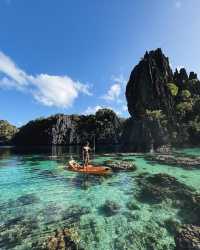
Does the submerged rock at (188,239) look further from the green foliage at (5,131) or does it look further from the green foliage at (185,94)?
the green foliage at (5,131)

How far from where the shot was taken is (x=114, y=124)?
113625mm

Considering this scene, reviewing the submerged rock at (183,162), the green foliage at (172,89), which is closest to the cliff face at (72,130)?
the green foliage at (172,89)

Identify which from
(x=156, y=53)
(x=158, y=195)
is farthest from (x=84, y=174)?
(x=156, y=53)

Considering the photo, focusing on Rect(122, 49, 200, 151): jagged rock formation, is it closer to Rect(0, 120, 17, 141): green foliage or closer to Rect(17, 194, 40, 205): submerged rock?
Rect(17, 194, 40, 205): submerged rock

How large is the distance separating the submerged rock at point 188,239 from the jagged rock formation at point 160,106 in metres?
47.5

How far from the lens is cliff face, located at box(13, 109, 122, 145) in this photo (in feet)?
360

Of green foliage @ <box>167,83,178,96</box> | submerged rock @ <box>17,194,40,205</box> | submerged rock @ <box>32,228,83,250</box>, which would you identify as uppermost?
green foliage @ <box>167,83,178,96</box>

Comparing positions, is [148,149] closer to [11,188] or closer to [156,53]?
[11,188]

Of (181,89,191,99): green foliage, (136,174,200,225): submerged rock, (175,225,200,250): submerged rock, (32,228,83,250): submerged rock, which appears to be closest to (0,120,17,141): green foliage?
(181,89,191,99): green foliage

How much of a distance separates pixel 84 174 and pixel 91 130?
287 ft

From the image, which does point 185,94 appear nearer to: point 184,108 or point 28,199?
point 184,108

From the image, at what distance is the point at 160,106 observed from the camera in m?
78.7

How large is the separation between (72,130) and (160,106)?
5135 cm

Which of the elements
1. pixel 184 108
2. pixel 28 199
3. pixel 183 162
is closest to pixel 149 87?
pixel 184 108
